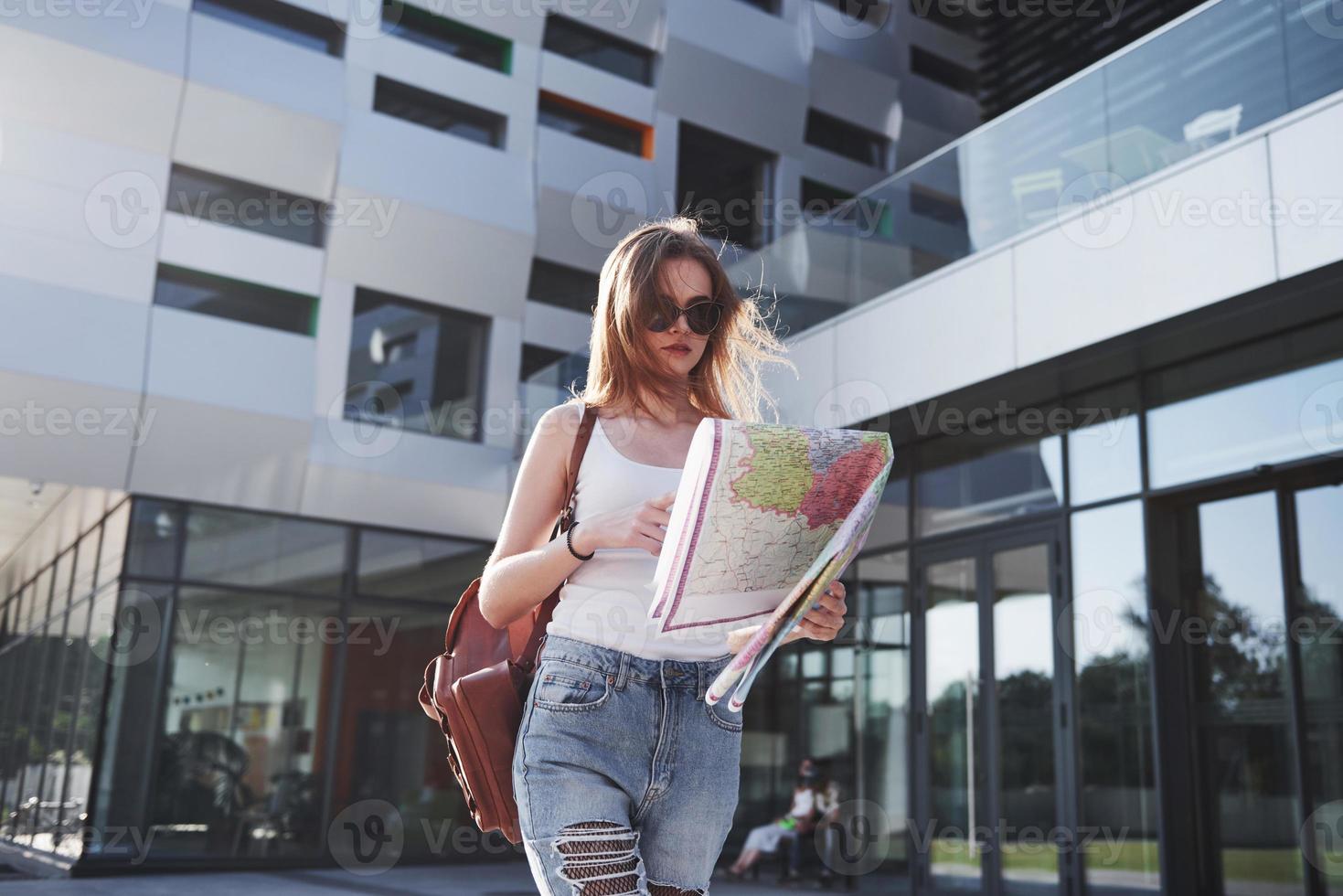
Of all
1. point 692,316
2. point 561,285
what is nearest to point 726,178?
point 561,285

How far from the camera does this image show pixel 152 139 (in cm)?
1116

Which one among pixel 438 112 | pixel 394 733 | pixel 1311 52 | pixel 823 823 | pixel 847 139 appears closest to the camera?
pixel 1311 52

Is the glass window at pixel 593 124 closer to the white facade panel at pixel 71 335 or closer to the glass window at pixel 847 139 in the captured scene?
the glass window at pixel 847 139

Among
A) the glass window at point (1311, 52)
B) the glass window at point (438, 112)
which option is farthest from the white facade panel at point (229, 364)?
the glass window at point (1311, 52)

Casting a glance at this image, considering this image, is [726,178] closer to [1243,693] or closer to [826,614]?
[1243,693]

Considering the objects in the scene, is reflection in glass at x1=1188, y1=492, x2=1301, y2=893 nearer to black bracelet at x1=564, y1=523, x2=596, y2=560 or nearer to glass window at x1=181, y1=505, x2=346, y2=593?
black bracelet at x1=564, y1=523, x2=596, y2=560

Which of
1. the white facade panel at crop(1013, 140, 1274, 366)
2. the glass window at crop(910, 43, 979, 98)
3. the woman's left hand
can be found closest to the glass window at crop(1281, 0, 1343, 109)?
the white facade panel at crop(1013, 140, 1274, 366)

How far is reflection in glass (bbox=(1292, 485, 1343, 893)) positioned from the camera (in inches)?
267

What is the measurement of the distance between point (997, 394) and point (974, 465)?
1125mm

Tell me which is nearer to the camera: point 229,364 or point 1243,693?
point 1243,693

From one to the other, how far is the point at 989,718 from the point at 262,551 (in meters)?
6.98

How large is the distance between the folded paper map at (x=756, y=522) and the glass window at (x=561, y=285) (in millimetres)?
12233

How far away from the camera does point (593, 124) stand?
14312mm

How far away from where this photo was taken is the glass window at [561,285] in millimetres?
13750
